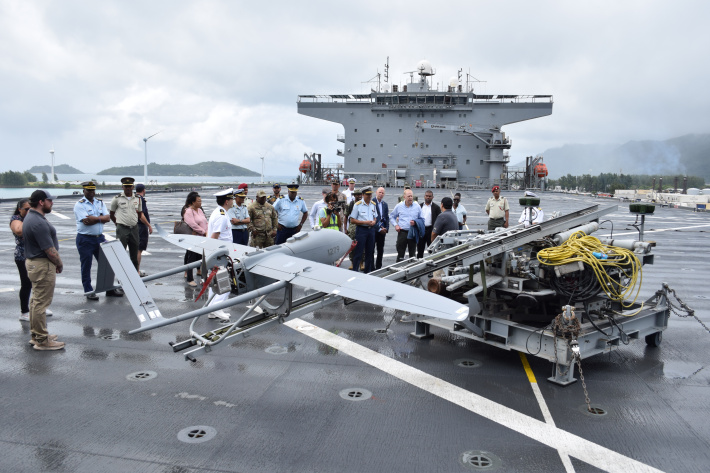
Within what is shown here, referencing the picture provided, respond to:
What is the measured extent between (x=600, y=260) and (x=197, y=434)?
5.01 metres

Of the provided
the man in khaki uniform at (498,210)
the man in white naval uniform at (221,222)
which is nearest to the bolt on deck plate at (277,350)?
the man in white naval uniform at (221,222)

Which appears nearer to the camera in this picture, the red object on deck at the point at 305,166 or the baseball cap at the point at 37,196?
the baseball cap at the point at 37,196

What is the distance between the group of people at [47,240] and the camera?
21.2 ft

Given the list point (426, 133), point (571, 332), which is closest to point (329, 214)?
point (571, 332)

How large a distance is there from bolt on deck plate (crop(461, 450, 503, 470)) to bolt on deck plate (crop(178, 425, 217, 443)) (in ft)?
7.64

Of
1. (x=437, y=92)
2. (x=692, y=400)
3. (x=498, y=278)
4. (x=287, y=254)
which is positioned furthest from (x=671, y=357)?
(x=437, y=92)

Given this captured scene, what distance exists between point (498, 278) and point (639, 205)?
2.35 m

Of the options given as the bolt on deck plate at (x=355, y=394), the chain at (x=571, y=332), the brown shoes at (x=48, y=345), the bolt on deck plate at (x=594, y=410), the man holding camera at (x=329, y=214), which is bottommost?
the bolt on deck plate at (x=355, y=394)

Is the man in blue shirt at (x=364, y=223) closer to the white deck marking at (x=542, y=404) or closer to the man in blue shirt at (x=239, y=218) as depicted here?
the man in blue shirt at (x=239, y=218)

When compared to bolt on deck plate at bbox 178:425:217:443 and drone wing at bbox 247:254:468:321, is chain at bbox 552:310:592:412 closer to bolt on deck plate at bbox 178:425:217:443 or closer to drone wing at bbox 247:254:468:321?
drone wing at bbox 247:254:468:321

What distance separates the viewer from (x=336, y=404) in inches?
202

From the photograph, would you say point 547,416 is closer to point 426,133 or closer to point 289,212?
point 289,212

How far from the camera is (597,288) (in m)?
5.91

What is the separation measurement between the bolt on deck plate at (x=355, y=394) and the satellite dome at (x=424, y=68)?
45.2 meters
